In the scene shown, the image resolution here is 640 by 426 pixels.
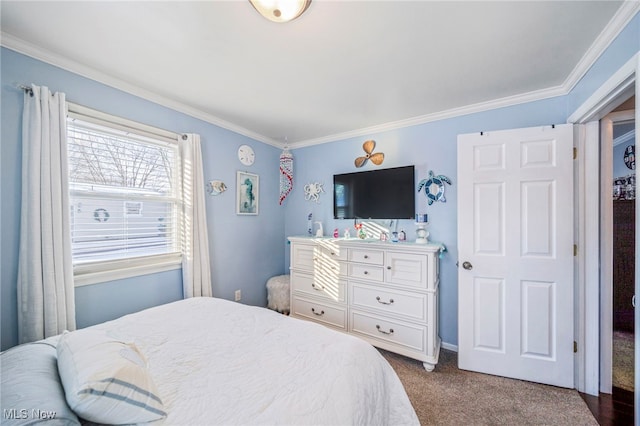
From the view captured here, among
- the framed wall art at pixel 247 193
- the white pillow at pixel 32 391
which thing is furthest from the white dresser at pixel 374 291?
the white pillow at pixel 32 391

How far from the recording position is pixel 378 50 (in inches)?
62.9

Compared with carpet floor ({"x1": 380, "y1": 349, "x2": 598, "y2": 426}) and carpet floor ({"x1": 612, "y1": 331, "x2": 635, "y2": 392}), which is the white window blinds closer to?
carpet floor ({"x1": 380, "y1": 349, "x2": 598, "y2": 426})

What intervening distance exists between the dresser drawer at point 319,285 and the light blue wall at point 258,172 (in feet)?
2.06

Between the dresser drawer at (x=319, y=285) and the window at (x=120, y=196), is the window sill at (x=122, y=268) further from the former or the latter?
the dresser drawer at (x=319, y=285)

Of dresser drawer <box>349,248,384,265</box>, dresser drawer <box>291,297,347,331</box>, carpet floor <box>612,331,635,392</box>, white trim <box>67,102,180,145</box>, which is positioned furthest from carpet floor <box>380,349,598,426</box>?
white trim <box>67,102,180,145</box>

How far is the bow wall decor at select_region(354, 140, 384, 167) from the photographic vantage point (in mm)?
2896

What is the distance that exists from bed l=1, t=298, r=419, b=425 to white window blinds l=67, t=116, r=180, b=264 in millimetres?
790

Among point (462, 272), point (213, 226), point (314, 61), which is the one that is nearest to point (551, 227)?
point (462, 272)

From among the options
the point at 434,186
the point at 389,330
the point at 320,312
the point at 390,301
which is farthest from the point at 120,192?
the point at 434,186

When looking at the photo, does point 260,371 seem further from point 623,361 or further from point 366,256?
point 623,361

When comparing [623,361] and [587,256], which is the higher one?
[587,256]

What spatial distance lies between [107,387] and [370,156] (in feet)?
9.30

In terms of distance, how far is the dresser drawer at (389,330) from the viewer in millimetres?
2170

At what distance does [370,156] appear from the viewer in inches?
117
